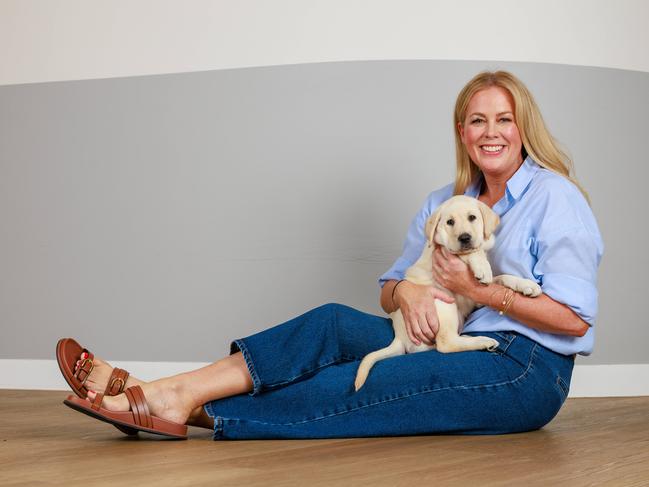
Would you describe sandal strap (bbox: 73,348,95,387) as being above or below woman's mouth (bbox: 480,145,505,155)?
below

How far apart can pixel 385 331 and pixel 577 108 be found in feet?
5.54

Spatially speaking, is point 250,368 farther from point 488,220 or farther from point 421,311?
point 488,220

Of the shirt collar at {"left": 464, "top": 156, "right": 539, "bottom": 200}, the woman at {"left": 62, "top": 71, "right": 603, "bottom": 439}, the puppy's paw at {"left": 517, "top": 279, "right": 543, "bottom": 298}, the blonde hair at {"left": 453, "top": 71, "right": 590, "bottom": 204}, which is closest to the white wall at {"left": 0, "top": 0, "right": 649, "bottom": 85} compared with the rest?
the blonde hair at {"left": 453, "top": 71, "right": 590, "bottom": 204}

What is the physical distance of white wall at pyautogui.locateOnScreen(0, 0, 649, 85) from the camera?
3.36m

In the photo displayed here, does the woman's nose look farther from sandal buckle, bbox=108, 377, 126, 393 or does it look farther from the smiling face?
sandal buckle, bbox=108, 377, 126, 393

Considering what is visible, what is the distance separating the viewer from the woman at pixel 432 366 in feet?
6.40

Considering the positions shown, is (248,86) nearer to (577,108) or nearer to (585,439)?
(577,108)


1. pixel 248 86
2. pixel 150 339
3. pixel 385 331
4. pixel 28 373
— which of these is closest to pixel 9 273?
pixel 28 373

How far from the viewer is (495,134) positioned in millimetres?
2184

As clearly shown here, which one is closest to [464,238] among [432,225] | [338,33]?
[432,225]

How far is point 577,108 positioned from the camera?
11.1ft

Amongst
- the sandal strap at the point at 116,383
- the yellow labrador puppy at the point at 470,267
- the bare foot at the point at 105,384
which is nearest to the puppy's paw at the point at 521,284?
the yellow labrador puppy at the point at 470,267

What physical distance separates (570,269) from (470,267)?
0.77ft

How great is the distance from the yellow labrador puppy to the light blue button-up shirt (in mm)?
46
